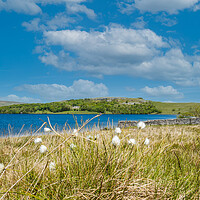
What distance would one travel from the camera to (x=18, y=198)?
1693 millimetres

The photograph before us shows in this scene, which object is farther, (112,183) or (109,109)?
(109,109)

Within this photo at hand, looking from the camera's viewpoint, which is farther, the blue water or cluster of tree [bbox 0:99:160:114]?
cluster of tree [bbox 0:99:160:114]

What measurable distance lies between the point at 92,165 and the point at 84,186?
266 mm

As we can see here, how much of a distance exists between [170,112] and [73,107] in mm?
58367

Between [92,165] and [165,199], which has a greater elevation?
[92,165]

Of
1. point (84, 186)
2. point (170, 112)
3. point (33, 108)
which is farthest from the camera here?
point (33, 108)

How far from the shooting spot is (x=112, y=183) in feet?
5.64

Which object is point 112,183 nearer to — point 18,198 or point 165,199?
point 165,199

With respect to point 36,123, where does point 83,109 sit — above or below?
above

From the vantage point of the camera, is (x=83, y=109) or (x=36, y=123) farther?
(x=83, y=109)

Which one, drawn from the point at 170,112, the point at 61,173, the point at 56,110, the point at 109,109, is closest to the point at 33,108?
the point at 56,110

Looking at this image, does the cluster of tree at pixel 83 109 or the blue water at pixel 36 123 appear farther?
the cluster of tree at pixel 83 109

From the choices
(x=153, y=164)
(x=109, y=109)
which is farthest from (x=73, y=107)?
(x=153, y=164)

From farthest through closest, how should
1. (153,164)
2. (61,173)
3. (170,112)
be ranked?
(170,112) → (153,164) → (61,173)
